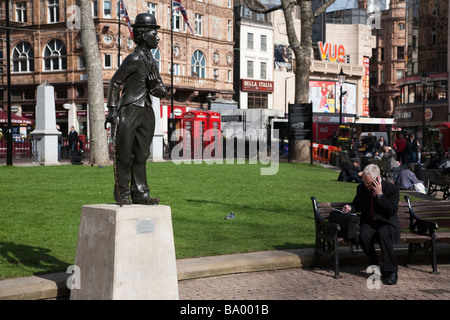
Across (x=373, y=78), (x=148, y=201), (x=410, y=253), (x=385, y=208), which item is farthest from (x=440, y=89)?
(x=148, y=201)

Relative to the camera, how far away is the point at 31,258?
7.24m

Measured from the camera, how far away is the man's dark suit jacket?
23.9 feet

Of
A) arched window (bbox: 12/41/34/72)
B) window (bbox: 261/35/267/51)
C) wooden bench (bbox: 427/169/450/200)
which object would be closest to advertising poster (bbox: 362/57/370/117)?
window (bbox: 261/35/267/51)

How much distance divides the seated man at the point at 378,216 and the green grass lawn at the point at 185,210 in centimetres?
133

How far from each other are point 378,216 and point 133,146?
3094 mm

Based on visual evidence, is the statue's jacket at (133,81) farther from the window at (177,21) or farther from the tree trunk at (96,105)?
the window at (177,21)

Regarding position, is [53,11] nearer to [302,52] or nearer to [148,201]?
→ [302,52]

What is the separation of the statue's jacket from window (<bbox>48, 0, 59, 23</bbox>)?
49.4m

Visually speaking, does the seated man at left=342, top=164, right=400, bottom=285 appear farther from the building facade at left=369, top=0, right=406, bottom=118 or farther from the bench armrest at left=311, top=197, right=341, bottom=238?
the building facade at left=369, top=0, right=406, bottom=118

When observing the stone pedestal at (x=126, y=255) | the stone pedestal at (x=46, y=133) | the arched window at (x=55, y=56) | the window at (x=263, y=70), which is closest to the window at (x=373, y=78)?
the window at (x=263, y=70)
